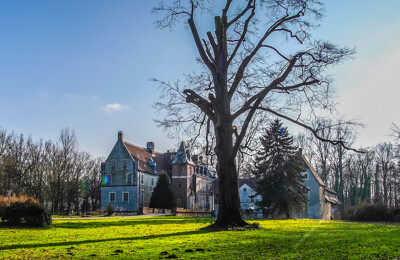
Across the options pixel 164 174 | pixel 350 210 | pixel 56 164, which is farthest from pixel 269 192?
pixel 56 164

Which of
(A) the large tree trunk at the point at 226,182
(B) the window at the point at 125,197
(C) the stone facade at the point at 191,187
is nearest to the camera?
(A) the large tree trunk at the point at 226,182

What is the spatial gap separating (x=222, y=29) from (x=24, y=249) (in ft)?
34.3

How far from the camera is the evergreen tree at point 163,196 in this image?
5162 cm

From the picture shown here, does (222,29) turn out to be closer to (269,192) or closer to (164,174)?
(269,192)

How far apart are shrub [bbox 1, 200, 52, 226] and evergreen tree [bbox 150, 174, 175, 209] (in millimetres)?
36588

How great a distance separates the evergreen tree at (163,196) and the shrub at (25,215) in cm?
3659

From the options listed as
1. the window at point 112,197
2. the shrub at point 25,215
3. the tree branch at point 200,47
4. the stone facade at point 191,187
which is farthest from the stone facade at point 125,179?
the tree branch at point 200,47

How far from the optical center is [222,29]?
14.8 meters

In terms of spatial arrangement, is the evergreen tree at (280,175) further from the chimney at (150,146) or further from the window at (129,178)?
the chimney at (150,146)

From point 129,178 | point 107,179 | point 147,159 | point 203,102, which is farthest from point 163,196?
point 203,102

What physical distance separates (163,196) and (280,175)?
2167 centimetres

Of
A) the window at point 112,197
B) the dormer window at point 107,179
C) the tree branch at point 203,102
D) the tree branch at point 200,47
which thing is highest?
the tree branch at point 200,47

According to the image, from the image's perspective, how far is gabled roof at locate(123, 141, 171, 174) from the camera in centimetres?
5731

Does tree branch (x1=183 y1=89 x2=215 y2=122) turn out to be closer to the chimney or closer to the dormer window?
the dormer window
